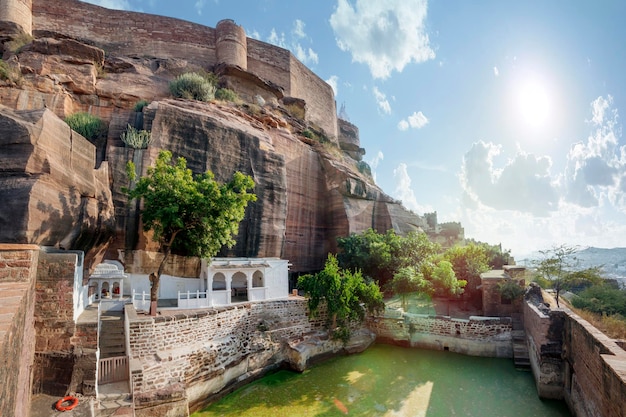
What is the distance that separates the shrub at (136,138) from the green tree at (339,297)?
8.75 meters

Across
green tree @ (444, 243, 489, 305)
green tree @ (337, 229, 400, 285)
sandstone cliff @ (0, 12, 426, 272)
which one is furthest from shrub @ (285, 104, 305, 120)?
green tree @ (444, 243, 489, 305)

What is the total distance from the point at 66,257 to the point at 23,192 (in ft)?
9.75

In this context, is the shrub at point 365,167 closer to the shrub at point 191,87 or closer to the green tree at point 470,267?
the green tree at point 470,267

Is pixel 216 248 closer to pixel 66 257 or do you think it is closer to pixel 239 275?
pixel 239 275

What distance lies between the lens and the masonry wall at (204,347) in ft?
28.5

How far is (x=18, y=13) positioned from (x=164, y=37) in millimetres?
7948

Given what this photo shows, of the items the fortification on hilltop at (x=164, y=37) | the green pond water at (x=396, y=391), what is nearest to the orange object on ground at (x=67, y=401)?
the green pond water at (x=396, y=391)

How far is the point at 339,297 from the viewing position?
13.6 meters

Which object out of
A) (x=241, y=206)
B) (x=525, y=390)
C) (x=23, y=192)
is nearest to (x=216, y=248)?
(x=241, y=206)

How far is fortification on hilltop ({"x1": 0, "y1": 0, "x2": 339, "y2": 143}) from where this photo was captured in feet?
67.1

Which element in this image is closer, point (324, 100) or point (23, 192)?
point (23, 192)

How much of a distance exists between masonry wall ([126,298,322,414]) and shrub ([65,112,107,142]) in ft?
27.8

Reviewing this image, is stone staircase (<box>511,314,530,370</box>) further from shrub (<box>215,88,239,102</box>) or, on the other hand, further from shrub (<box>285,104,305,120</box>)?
shrub (<box>285,104,305,120</box>)

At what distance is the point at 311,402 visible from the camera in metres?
9.76
